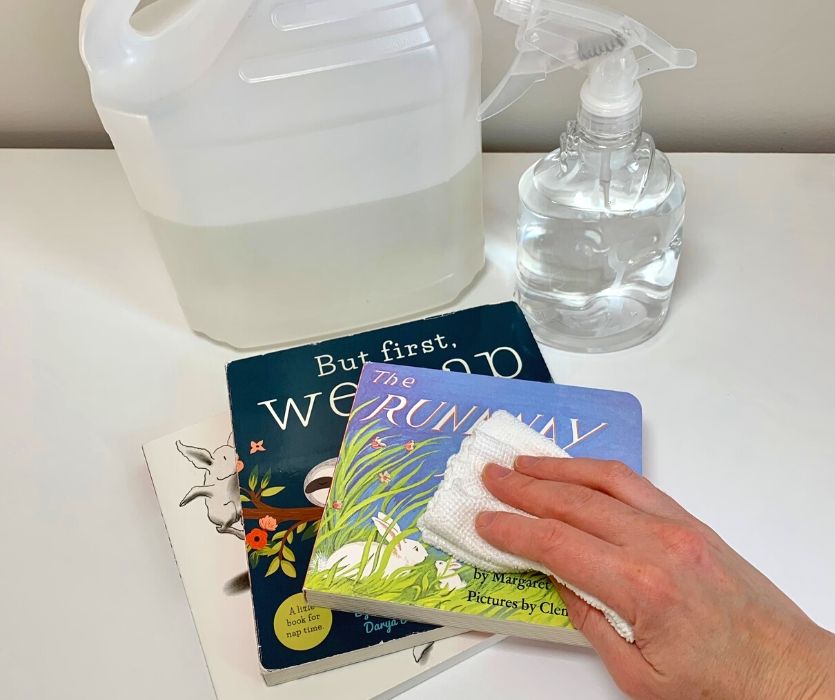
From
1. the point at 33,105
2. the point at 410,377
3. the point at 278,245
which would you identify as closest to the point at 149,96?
the point at 278,245

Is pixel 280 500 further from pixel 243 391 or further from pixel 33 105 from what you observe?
pixel 33 105

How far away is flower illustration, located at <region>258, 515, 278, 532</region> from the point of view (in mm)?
451

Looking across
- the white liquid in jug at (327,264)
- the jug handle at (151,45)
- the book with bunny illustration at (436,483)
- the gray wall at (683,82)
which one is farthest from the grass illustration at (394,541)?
the gray wall at (683,82)

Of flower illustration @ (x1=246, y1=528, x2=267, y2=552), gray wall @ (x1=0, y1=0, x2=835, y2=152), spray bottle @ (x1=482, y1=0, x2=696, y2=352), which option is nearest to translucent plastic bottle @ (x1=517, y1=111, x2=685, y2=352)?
spray bottle @ (x1=482, y1=0, x2=696, y2=352)

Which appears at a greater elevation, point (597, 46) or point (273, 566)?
point (597, 46)

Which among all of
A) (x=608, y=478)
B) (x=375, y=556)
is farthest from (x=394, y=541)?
(x=608, y=478)

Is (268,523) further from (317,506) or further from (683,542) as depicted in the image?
(683,542)

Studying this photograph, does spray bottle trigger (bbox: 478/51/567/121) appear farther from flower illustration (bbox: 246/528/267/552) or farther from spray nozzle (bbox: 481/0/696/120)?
flower illustration (bbox: 246/528/267/552)

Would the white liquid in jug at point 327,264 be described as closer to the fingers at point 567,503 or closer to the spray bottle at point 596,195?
the spray bottle at point 596,195

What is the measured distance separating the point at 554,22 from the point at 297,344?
0.91 feet

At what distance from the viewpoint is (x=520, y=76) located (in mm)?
500

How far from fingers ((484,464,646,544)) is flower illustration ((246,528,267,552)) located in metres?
0.13

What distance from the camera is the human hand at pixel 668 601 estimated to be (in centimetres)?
36

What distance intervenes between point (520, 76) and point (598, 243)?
0.13m
